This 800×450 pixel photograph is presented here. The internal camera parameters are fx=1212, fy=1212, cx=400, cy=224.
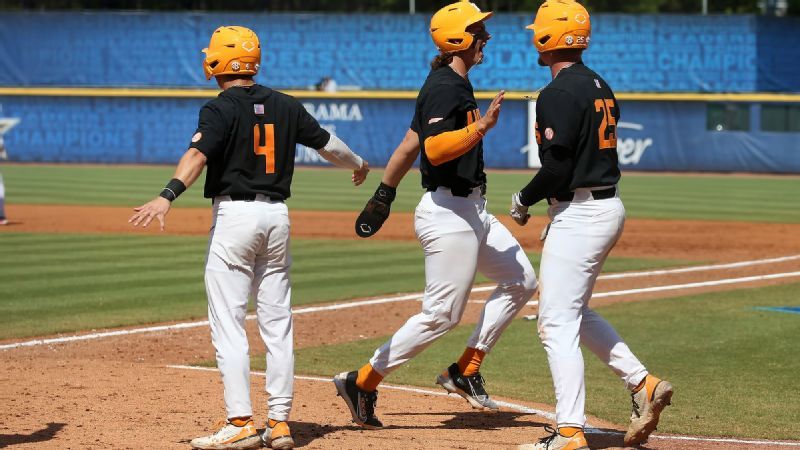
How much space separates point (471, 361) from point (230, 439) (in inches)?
63.6

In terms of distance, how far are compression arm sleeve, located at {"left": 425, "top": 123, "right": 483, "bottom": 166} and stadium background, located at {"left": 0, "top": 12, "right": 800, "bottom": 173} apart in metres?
28.1

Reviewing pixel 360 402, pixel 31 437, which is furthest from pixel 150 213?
pixel 360 402

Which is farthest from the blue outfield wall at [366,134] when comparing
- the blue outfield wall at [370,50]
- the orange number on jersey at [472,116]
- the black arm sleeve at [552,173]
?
the black arm sleeve at [552,173]

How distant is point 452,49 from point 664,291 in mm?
6933

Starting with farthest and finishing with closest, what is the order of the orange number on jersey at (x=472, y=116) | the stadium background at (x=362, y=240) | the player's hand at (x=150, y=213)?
the stadium background at (x=362, y=240)
the orange number on jersey at (x=472, y=116)
the player's hand at (x=150, y=213)

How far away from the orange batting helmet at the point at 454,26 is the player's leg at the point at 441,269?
2.62 ft

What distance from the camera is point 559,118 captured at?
221 inches

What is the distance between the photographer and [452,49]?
249 inches

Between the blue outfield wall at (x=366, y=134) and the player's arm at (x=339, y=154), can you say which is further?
the blue outfield wall at (x=366, y=134)

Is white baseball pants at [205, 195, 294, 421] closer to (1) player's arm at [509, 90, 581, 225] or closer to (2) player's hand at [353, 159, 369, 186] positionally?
(2) player's hand at [353, 159, 369, 186]

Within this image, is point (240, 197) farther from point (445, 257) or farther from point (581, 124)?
point (581, 124)

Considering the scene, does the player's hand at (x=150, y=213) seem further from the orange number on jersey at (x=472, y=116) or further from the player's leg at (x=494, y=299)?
the player's leg at (x=494, y=299)

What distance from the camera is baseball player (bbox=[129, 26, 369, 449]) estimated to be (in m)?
5.84

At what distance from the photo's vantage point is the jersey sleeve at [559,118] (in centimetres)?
562
